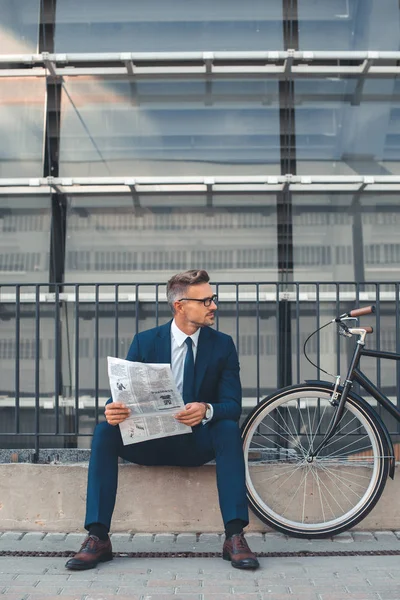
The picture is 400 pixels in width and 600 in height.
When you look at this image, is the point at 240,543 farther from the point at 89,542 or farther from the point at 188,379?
the point at 188,379

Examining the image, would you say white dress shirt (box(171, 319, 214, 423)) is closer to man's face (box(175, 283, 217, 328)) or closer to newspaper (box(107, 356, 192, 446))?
man's face (box(175, 283, 217, 328))

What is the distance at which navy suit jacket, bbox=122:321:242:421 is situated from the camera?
4.09 meters

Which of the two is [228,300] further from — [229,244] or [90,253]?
[90,253]

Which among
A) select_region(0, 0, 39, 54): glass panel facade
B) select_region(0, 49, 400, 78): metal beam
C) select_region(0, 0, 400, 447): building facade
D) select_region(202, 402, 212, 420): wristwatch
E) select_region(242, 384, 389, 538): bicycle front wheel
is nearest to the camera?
select_region(202, 402, 212, 420): wristwatch

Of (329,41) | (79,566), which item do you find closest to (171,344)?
(79,566)

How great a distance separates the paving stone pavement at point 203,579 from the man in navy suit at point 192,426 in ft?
0.37

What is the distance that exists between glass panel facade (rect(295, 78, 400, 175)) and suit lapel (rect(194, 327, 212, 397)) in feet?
7.98

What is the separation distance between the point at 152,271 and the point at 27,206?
1.09 m

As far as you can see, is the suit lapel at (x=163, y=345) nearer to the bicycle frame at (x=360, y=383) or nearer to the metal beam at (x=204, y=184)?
the bicycle frame at (x=360, y=383)

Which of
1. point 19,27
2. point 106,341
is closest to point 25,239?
point 106,341

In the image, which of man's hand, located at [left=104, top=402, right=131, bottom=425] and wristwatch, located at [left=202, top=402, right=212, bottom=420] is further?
wristwatch, located at [left=202, top=402, right=212, bottom=420]

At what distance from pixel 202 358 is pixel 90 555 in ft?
3.63

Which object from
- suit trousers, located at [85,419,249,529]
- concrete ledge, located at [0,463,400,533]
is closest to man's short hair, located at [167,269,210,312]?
suit trousers, located at [85,419,249,529]

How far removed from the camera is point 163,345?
412cm
